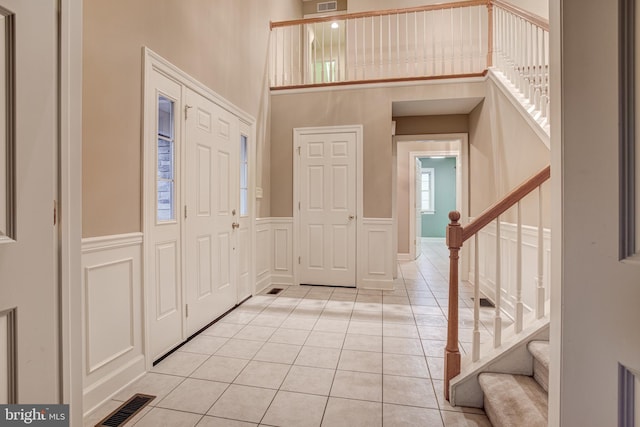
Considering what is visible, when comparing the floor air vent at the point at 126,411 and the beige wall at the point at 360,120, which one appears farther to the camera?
the beige wall at the point at 360,120

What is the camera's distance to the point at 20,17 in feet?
2.37

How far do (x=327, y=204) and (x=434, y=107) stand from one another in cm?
203

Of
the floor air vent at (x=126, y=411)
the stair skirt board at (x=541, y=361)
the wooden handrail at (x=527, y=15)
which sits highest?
the wooden handrail at (x=527, y=15)

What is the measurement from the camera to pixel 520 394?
5.22 ft

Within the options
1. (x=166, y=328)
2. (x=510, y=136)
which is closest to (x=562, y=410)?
(x=166, y=328)

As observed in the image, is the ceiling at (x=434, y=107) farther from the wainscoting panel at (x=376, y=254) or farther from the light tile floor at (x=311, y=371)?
the light tile floor at (x=311, y=371)

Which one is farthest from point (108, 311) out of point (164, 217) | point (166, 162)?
point (166, 162)

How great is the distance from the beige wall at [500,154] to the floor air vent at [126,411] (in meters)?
3.05

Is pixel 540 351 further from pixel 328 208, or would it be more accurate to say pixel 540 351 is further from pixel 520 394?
pixel 328 208

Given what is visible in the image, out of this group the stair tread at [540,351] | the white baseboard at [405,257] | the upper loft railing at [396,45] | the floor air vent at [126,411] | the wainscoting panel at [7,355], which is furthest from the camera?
the white baseboard at [405,257]

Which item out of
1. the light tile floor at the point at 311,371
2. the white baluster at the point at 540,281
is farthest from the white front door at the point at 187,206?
the white baluster at the point at 540,281

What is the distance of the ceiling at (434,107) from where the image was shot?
13.9 ft

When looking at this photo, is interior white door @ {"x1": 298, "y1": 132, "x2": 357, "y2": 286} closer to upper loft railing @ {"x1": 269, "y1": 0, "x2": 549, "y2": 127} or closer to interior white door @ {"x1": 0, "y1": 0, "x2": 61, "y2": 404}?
upper loft railing @ {"x1": 269, "y1": 0, "x2": 549, "y2": 127}

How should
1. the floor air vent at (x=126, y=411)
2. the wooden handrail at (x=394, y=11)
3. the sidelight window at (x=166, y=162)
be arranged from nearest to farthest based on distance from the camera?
the floor air vent at (x=126, y=411)
the sidelight window at (x=166, y=162)
the wooden handrail at (x=394, y=11)
